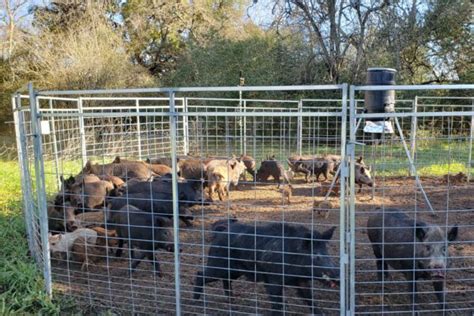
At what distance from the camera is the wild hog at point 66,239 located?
578cm

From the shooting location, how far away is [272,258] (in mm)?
4297

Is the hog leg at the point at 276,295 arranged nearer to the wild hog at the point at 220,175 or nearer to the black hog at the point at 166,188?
the black hog at the point at 166,188

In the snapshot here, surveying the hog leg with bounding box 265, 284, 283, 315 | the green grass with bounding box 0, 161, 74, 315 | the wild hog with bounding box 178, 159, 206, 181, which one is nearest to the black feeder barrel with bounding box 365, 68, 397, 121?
the hog leg with bounding box 265, 284, 283, 315

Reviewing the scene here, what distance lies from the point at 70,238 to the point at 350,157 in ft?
13.2

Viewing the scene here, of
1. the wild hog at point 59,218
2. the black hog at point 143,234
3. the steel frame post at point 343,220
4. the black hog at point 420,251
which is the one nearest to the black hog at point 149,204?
the wild hog at point 59,218

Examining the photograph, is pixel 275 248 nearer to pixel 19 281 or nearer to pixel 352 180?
pixel 352 180

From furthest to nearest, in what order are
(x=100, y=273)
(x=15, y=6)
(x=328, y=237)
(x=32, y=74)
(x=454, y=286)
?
(x=15, y=6) < (x=32, y=74) < (x=100, y=273) < (x=454, y=286) < (x=328, y=237)

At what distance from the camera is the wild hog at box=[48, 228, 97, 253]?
578 cm

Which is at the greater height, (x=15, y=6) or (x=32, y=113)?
(x=15, y=6)

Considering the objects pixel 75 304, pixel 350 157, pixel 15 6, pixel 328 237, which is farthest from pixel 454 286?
pixel 15 6

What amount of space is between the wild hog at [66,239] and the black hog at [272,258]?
200 cm

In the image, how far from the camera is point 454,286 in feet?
16.7

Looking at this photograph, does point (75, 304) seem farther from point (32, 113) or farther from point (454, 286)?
point (454, 286)

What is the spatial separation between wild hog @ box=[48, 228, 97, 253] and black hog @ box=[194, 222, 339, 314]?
2.00 metres
